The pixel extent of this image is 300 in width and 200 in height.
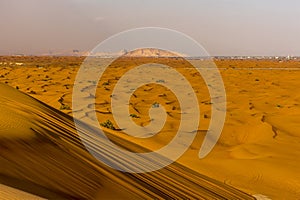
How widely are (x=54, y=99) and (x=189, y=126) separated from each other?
8.48 m

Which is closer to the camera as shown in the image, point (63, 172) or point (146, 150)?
point (63, 172)

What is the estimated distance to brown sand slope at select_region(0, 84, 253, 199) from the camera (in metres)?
4.67

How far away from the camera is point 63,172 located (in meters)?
5.23

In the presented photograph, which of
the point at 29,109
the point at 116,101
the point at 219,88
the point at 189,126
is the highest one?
the point at 219,88

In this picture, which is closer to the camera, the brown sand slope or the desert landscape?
the brown sand slope

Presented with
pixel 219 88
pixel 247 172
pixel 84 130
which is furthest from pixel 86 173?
pixel 219 88

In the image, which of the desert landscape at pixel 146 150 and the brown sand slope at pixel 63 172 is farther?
the desert landscape at pixel 146 150

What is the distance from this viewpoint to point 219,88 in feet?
97.1

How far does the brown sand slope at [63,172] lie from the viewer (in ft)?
15.3

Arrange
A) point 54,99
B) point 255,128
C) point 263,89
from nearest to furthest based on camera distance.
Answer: point 255,128 < point 54,99 < point 263,89

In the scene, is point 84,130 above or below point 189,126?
below

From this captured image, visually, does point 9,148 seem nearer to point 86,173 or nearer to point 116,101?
point 86,173

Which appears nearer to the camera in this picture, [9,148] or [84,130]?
[9,148]

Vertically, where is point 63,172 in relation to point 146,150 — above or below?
below
